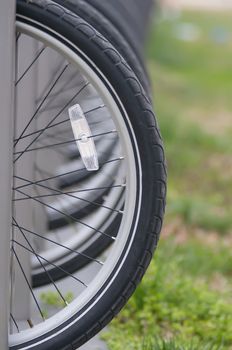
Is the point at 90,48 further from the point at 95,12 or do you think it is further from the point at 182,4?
the point at 182,4

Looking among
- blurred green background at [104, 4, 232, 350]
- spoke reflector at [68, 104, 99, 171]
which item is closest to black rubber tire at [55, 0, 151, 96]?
spoke reflector at [68, 104, 99, 171]

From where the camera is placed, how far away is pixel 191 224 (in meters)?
6.10

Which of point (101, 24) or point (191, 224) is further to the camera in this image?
point (191, 224)

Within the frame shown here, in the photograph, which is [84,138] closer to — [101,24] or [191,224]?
[101,24]

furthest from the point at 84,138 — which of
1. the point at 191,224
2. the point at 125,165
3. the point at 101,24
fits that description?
the point at 191,224

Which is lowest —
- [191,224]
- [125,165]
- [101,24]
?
[125,165]

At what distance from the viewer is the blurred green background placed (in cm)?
406

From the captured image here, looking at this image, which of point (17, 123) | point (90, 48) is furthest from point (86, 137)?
point (17, 123)

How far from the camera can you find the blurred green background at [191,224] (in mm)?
4059

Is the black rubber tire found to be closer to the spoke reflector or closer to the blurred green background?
the spoke reflector

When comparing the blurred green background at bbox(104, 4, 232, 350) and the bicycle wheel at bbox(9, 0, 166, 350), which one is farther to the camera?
the blurred green background at bbox(104, 4, 232, 350)

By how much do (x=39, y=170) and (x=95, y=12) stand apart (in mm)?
1476

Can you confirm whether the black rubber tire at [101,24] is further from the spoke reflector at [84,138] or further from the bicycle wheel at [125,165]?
the spoke reflector at [84,138]


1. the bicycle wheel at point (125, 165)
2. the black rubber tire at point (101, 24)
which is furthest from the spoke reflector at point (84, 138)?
the black rubber tire at point (101, 24)
